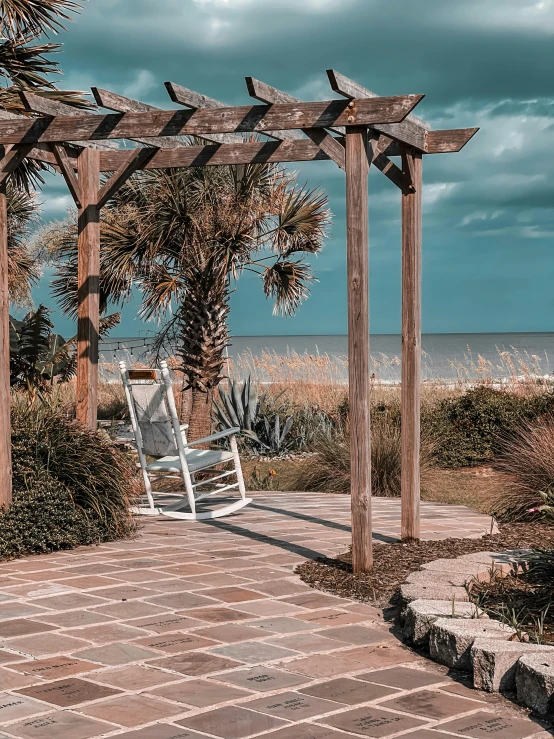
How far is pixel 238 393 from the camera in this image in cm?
1330

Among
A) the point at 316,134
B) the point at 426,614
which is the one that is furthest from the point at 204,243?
the point at 426,614

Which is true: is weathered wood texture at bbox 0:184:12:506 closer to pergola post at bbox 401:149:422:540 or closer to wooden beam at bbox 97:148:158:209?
wooden beam at bbox 97:148:158:209

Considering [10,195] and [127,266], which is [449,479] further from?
[10,195]

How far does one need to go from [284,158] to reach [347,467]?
3893 mm

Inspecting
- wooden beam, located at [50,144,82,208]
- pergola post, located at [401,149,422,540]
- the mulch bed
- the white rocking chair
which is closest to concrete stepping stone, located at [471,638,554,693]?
the mulch bed

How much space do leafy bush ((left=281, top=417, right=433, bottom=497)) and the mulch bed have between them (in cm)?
260

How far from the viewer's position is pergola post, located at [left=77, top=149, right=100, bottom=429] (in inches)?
282

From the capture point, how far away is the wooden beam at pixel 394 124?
4.83 meters

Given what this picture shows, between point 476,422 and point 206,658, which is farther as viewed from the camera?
point 476,422

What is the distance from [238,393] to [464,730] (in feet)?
34.0

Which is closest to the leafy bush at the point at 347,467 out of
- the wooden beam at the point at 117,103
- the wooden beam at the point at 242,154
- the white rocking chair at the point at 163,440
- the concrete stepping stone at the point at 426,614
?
the white rocking chair at the point at 163,440

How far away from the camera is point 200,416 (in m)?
12.1

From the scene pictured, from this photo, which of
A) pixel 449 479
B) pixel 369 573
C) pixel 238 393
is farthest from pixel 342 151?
pixel 238 393

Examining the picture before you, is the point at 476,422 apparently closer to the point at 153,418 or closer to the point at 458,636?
the point at 153,418
